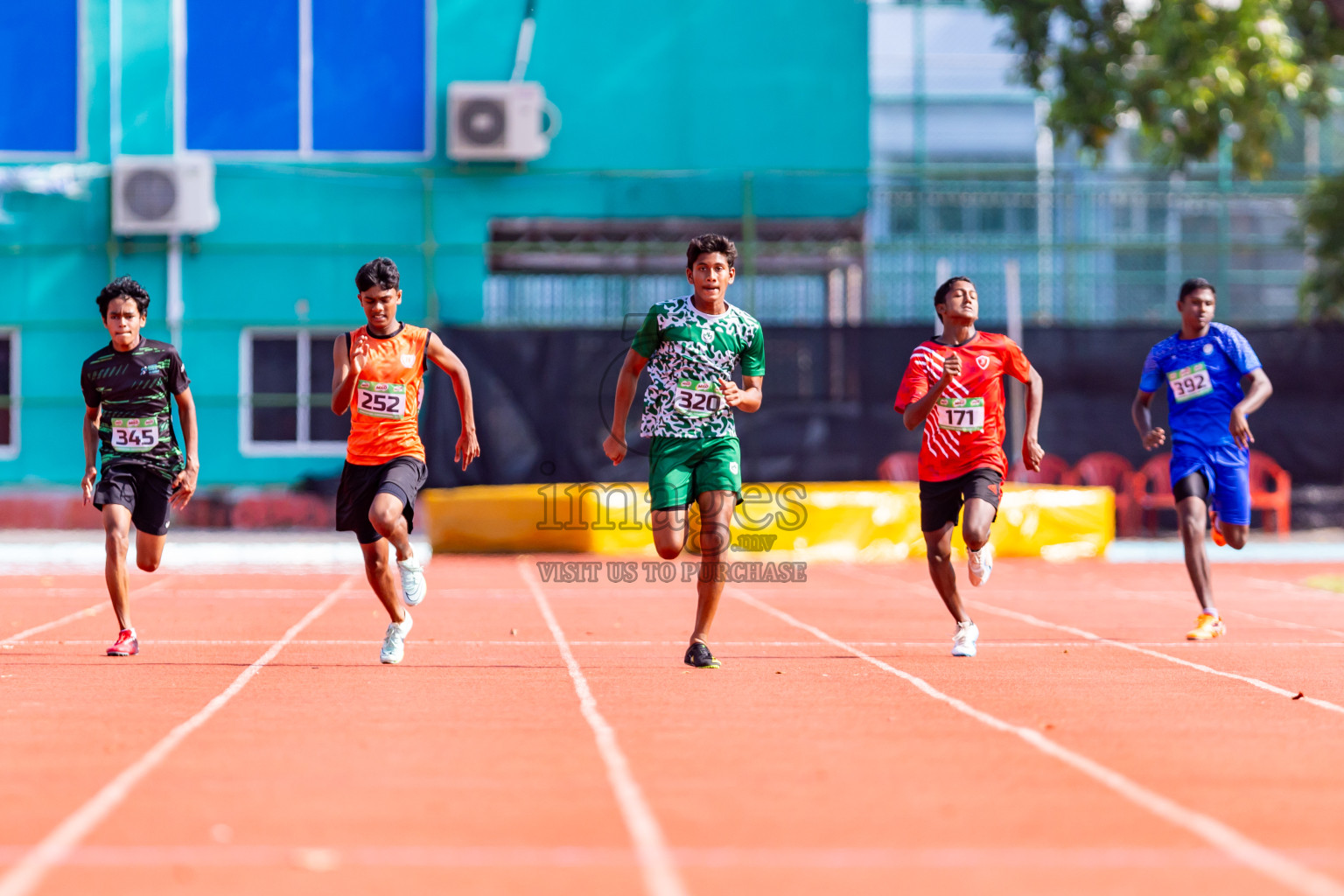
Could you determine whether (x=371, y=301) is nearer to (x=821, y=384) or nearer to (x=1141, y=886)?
(x=1141, y=886)

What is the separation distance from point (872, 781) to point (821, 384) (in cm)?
1454

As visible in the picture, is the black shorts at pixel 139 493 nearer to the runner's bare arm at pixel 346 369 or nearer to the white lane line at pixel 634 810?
the runner's bare arm at pixel 346 369

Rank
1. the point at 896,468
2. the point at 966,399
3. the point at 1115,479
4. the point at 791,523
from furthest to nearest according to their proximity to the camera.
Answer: the point at 1115,479, the point at 896,468, the point at 791,523, the point at 966,399

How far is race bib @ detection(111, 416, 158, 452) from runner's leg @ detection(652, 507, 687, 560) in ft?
9.17

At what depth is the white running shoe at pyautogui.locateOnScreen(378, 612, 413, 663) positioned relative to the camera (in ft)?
29.3

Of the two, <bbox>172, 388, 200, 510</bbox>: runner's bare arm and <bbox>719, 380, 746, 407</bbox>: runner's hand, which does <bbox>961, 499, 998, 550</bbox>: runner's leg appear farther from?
<bbox>172, 388, 200, 510</bbox>: runner's bare arm

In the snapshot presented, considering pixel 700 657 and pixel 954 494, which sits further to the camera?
pixel 954 494

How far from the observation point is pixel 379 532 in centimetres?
854

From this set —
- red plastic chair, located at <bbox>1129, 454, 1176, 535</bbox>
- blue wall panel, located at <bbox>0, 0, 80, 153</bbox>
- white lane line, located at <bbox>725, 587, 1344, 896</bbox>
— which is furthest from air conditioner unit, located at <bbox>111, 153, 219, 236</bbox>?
white lane line, located at <bbox>725, 587, 1344, 896</bbox>

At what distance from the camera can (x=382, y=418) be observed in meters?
8.77

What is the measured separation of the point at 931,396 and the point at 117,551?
14.0ft

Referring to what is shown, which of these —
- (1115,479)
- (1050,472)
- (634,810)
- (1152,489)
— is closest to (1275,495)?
(1152,489)

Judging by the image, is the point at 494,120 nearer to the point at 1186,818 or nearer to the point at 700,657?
the point at 700,657

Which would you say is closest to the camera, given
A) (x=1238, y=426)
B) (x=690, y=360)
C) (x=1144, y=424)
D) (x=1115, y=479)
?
(x=690, y=360)
